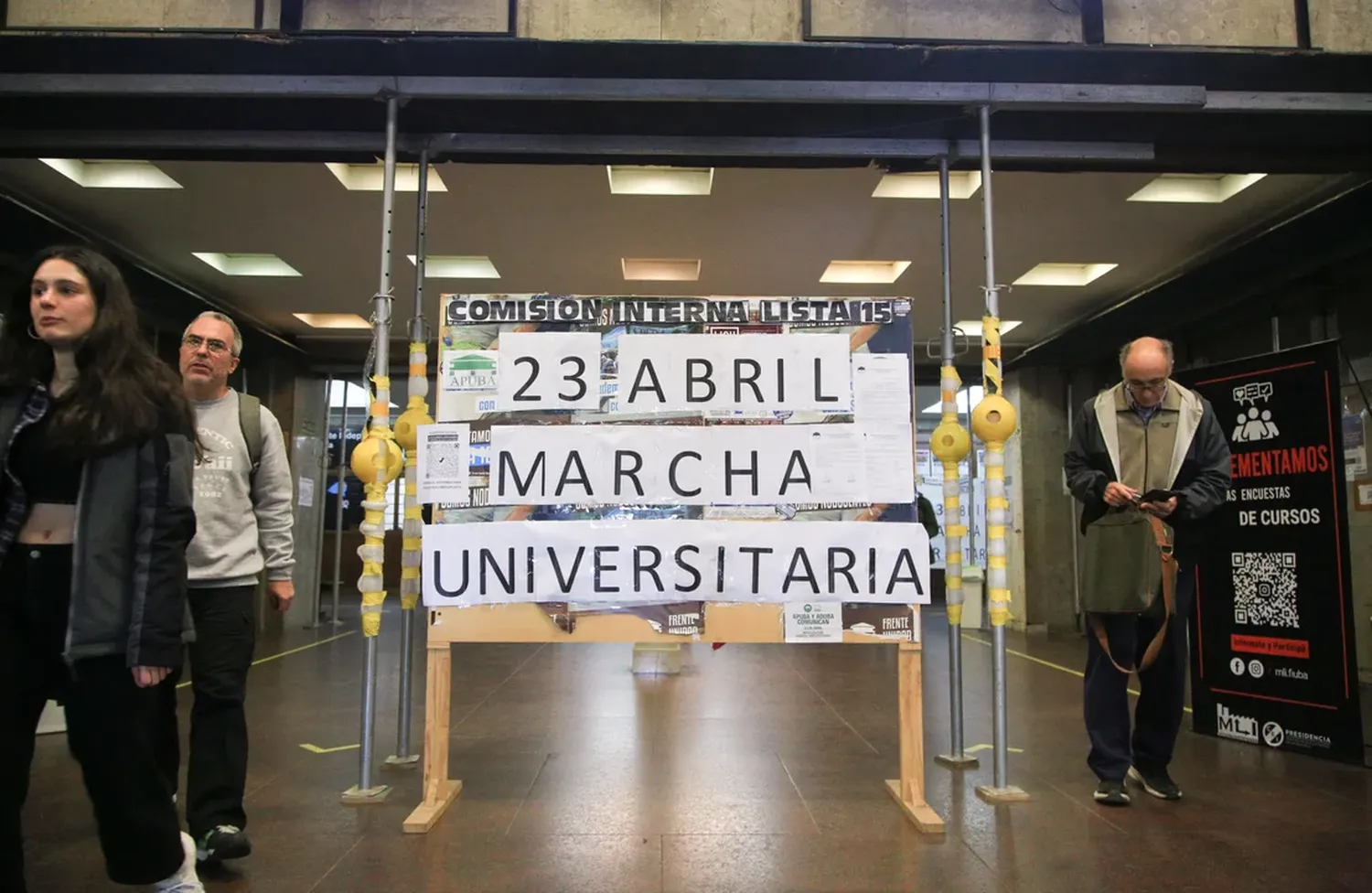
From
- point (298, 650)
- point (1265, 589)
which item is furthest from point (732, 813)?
point (298, 650)

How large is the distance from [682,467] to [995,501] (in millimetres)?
1356

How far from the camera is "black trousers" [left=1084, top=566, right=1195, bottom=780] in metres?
3.53

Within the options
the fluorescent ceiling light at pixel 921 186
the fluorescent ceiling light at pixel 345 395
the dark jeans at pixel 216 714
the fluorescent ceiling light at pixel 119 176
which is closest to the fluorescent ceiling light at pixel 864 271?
the fluorescent ceiling light at pixel 921 186

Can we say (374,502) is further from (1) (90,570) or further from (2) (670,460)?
(1) (90,570)

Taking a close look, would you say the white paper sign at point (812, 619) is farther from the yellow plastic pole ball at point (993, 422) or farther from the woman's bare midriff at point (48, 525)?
the woman's bare midriff at point (48, 525)

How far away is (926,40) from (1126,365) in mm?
1634

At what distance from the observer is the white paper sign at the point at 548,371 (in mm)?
3422

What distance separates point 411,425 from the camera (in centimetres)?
380

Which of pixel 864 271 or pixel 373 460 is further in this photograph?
pixel 864 271

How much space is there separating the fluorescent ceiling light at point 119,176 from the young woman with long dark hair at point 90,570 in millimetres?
4610

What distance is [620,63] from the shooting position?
3.82 m

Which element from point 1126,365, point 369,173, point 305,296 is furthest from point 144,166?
point 1126,365

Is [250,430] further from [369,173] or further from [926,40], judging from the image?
[369,173]

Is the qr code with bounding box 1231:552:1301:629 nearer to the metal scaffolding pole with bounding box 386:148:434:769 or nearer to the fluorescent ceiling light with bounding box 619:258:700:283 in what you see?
the metal scaffolding pole with bounding box 386:148:434:769
